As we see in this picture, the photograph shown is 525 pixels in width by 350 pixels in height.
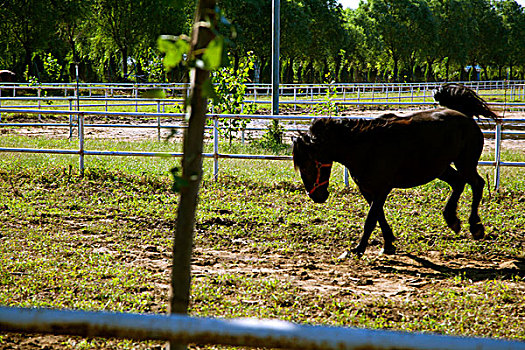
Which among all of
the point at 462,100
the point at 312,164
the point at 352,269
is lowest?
the point at 352,269

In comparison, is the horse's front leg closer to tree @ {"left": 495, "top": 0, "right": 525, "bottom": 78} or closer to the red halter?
the red halter

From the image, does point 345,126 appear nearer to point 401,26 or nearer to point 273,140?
point 273,140

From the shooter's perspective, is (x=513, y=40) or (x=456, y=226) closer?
(x=456, y=226)

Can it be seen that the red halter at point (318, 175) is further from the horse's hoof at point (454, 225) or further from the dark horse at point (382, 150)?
the horse's hoof at point (454, 225)

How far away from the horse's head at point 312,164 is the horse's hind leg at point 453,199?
5.11 feet

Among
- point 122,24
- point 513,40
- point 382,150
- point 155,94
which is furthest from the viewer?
point 513,40

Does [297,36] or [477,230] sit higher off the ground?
[297,36]

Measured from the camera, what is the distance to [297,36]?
54.1 m

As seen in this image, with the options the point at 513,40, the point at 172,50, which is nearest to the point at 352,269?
the point at 172,50

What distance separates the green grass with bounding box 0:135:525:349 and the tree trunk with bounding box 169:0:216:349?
2.19 metres

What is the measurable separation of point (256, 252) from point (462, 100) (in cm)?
319

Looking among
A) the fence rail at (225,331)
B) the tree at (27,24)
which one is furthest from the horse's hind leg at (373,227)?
the tree at (27,24)

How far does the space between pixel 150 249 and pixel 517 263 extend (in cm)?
418

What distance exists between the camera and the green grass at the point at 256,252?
5.14m
